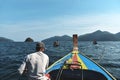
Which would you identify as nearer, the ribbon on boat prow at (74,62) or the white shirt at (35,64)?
the white shirt at (35,64)

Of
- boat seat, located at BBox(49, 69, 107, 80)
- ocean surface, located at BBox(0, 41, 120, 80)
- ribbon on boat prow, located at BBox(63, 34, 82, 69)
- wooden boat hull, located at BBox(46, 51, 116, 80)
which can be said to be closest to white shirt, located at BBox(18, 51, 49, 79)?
ocean surface, located at BBox(0, 41, 120, 80)

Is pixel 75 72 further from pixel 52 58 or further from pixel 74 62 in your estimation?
pixel 52 58

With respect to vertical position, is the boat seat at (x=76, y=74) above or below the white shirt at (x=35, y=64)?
below

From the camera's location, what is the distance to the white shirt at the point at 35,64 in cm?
682

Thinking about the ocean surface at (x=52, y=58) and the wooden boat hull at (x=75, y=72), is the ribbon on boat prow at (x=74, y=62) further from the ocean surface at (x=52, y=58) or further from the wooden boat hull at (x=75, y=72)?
the ocean surface at (x=52, y=58)

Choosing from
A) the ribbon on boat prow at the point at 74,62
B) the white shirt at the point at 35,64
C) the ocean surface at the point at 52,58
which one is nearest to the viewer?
the white shirt at the point at 35,64

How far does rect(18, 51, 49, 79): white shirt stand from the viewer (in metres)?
6.82

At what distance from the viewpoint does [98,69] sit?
11.8 m

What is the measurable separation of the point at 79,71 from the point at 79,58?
311 centimetres

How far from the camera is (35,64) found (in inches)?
271

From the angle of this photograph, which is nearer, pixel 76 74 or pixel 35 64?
pixel 35 64

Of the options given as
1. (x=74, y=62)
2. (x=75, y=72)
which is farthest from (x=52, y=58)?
(x=75, y=72)

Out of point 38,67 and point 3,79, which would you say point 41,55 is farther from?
point 3,79

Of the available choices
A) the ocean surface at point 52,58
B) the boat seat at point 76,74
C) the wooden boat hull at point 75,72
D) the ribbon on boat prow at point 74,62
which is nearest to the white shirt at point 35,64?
the ocean surface at point 52,58
